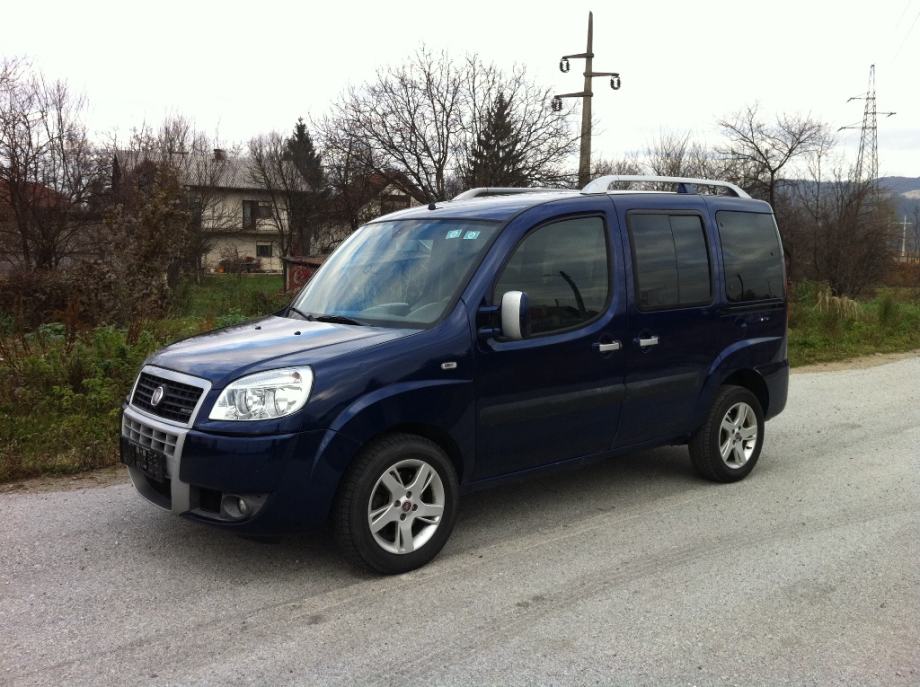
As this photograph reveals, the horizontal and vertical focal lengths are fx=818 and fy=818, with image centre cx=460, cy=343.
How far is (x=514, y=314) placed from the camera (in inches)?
173

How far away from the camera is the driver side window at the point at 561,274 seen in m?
4.75

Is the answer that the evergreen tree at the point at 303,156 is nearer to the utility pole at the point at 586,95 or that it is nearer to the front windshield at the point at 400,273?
the utility pole at the point at 586,95

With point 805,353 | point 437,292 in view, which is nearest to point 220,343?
point 437,292

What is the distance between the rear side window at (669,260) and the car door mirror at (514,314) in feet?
3.81

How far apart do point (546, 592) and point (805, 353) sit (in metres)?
10.6

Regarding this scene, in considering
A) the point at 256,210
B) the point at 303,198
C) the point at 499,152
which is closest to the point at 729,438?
the point at 499,152

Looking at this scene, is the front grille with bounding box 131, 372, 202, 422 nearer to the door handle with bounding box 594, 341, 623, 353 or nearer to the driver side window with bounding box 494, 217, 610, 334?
the driver side window with bounding box 494, 217, 610, 334

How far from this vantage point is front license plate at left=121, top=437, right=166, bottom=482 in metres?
4.14

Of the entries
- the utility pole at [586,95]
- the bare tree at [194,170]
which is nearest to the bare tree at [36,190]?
the bare tree at [194,170]

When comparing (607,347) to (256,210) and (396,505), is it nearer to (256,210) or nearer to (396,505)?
(396,505)

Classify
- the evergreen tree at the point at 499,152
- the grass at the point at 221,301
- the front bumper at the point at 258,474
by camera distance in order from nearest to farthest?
the front bumper at the point at 258,474 < the grass at the point at 221,301 < the evergreen tree at the point at 499,152

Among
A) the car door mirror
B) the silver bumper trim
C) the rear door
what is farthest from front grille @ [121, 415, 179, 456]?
the rear door

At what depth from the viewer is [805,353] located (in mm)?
13289

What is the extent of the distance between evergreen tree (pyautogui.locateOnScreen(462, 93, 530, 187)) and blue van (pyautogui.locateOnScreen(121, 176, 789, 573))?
1811cm
